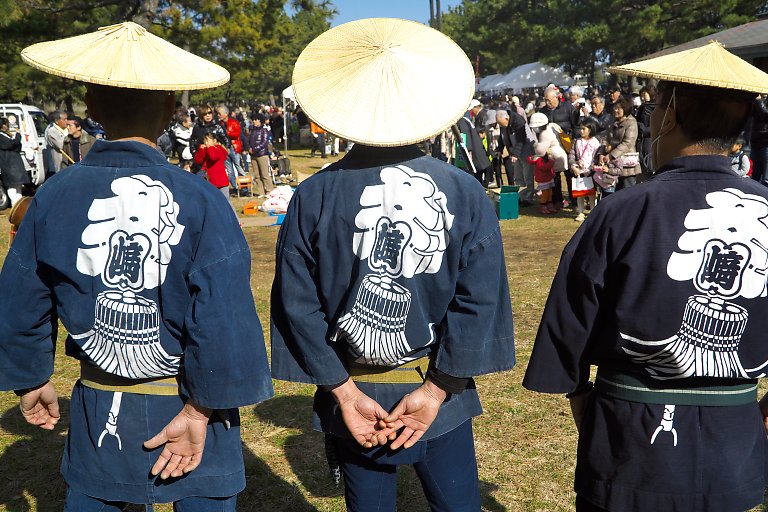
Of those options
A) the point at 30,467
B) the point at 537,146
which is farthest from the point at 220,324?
the point at 537,146

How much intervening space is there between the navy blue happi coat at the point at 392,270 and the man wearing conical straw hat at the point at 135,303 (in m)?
0.18

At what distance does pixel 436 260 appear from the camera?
2051mm

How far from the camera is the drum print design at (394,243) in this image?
Answer: 204cm

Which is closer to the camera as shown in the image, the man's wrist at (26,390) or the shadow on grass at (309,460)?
the man's wrist at (26,390)

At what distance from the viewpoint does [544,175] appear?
11359 millimetres

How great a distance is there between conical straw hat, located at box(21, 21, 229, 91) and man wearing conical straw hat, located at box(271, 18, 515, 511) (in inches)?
12.9

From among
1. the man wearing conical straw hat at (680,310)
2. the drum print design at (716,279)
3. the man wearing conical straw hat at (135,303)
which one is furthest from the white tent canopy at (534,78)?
the man wearing conical straw hat at (135,303)

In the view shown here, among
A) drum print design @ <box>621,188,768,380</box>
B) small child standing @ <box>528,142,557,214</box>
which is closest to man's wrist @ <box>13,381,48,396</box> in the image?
drum print design @ <box>621,188,768,380</box>

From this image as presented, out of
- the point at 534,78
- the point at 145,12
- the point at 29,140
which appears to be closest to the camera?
the point at 29,140

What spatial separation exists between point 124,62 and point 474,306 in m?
1.21

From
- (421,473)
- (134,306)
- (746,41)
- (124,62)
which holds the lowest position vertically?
(421,473)

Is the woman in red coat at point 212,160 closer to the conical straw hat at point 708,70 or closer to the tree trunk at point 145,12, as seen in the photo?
the tree trunk at point 145,12

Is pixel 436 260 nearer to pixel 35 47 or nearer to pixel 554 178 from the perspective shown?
pixel 35 47

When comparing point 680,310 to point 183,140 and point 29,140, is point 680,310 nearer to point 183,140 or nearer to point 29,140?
point 183,140
